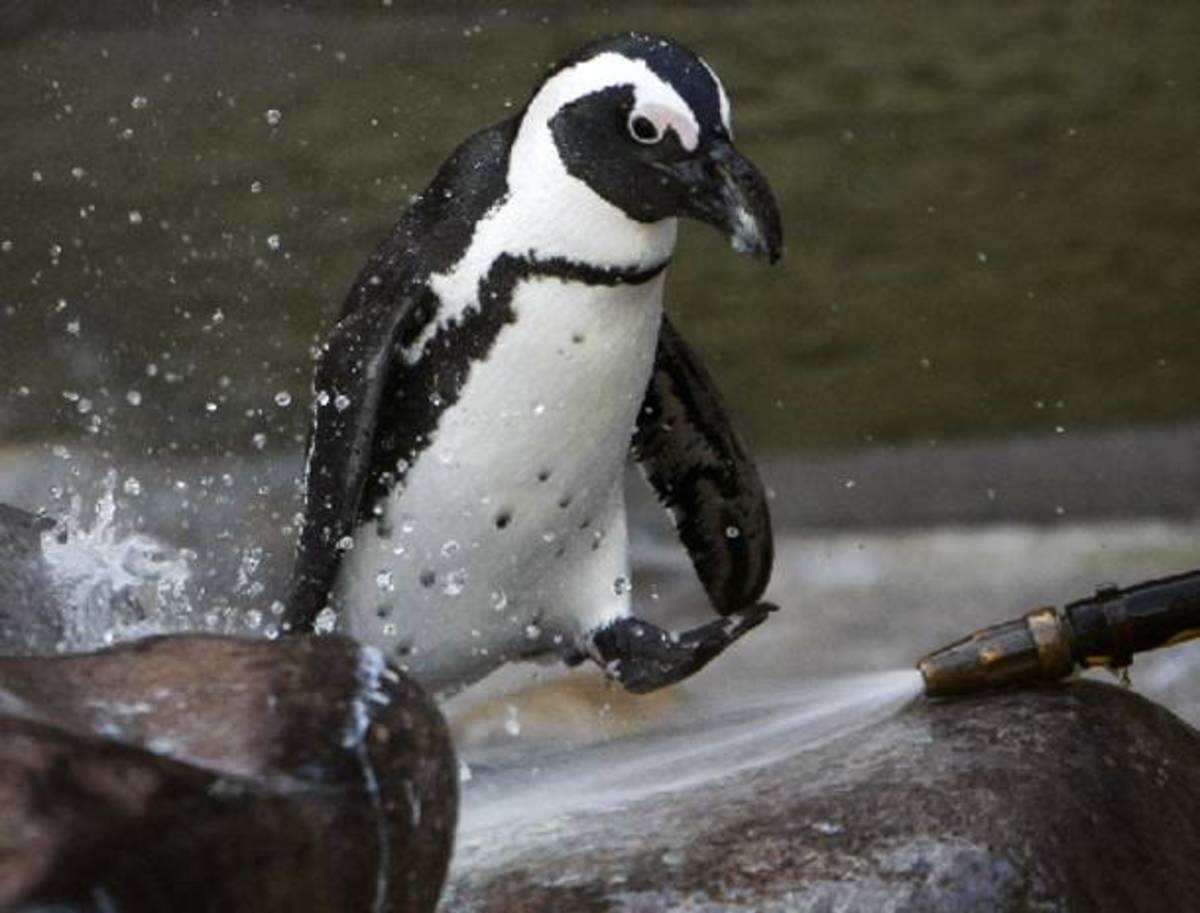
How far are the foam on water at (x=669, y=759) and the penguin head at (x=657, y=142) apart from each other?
34cm

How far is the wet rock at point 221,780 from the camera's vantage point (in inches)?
46.0

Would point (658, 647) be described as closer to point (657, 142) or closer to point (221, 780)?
point (657, 142)

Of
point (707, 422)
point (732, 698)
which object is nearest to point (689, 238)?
point (732, 698)

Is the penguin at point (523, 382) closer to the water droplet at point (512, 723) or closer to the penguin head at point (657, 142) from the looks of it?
the penguin head at point (657, 142)

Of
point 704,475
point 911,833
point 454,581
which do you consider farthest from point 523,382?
point 911,833

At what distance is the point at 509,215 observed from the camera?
202cm

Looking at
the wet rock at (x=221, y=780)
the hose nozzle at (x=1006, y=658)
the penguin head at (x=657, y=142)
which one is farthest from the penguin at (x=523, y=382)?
the wet rock at (x=221, y=780)

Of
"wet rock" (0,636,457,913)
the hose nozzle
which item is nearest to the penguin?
the hose nozzle

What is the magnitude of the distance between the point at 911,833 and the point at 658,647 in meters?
0.44

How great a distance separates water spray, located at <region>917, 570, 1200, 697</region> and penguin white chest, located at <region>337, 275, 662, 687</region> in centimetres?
32

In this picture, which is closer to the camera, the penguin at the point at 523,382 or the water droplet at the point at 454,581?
the penguin at the point at 523,382

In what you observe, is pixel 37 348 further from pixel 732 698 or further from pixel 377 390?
pixel 377 390

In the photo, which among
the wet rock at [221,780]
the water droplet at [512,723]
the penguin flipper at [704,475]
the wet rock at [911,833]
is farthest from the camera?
the water droplet at [512,723]

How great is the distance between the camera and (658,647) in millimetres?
2086
